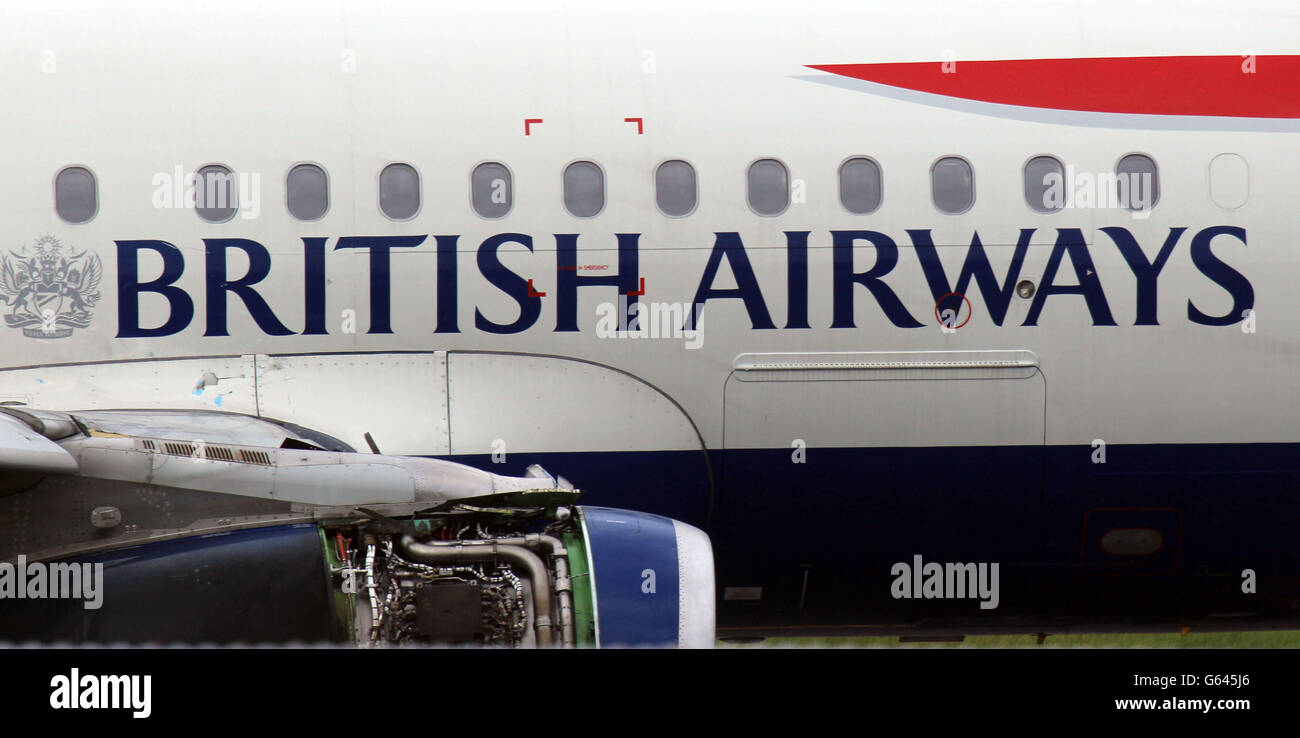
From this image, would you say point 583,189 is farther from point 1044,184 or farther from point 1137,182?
point 1137,182

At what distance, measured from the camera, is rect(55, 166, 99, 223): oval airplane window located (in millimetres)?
7195

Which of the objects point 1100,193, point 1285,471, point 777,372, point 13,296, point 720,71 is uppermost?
point 720,71

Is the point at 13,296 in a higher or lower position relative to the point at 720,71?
lower

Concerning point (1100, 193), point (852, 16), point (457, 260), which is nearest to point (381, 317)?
point (457, 260)

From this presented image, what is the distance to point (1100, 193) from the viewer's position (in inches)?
287

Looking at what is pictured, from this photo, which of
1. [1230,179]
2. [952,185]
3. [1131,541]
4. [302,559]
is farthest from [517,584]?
[1230,179]

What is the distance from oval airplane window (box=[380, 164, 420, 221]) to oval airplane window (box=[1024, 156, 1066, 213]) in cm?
358

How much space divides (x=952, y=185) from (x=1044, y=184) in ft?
1.77

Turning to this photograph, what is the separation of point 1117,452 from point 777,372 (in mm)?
2062

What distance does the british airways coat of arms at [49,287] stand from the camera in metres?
7.16

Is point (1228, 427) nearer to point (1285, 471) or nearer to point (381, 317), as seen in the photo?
point (1285, 471)
